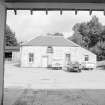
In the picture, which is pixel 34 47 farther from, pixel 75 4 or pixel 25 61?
pixel 75 4

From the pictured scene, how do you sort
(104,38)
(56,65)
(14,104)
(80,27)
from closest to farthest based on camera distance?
(14,104)
(56,65)
(104,38)
(80,27)

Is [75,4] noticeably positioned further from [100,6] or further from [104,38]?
[104,38]

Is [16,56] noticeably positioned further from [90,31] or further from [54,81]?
[54,81]

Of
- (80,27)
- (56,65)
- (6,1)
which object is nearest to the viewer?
(6,1)

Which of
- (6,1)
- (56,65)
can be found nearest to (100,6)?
(6,1)

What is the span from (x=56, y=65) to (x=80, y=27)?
21449 mm

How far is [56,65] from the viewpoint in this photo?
24.1 m

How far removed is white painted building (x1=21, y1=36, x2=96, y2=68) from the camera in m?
24.8

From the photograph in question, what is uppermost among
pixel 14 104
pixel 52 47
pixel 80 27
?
pixel 80 27

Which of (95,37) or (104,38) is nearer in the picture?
(104,38)

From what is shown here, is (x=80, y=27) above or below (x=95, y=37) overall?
above

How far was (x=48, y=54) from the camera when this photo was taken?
81.8ft

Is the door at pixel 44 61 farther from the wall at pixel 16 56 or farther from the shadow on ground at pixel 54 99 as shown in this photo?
the shadow on ground at pixel 54 99

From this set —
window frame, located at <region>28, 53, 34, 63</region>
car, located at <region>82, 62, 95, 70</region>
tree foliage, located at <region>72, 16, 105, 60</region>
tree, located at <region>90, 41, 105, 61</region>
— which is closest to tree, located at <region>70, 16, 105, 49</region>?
tree foliage, located at <region>72, 16, 105, 60</region>
